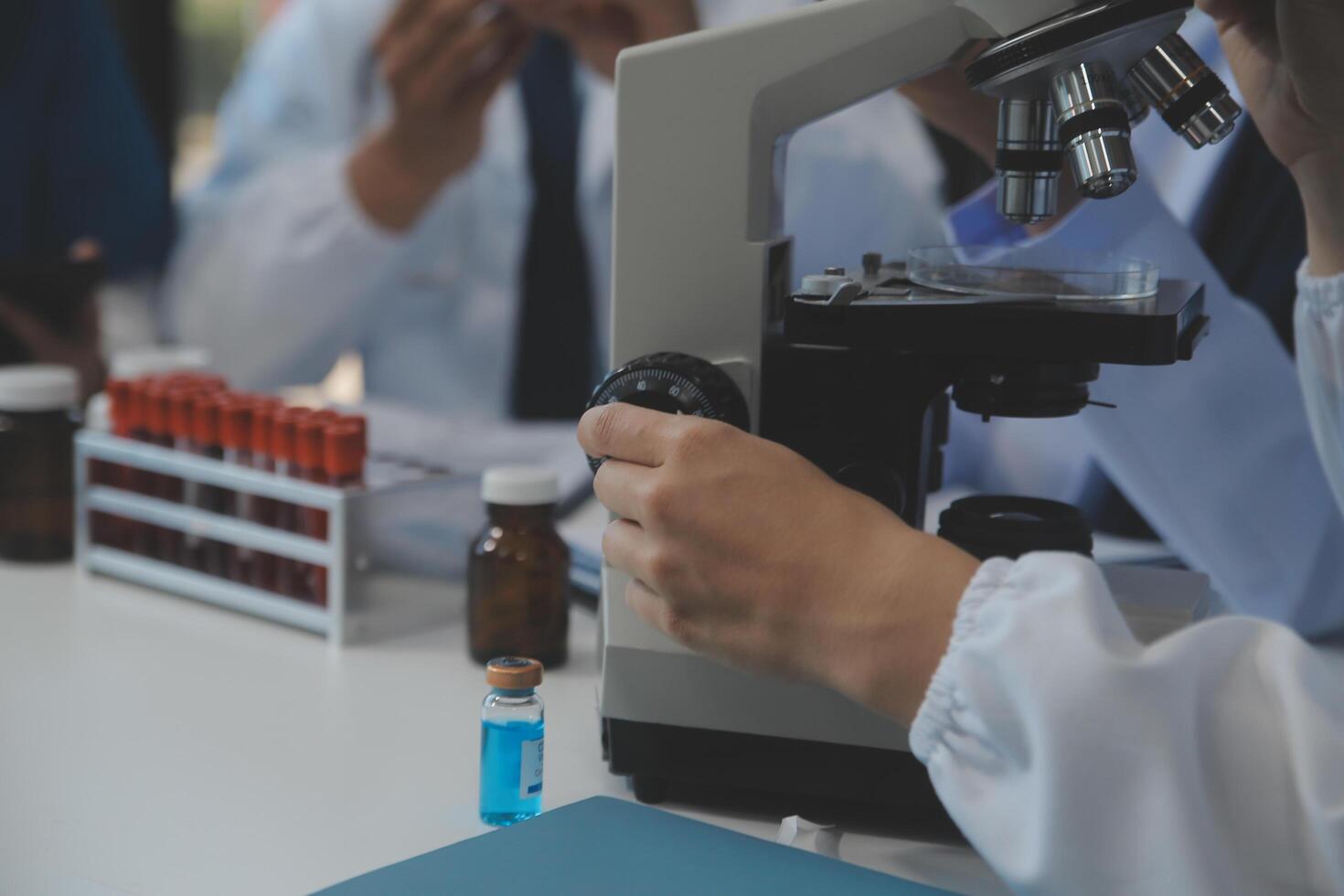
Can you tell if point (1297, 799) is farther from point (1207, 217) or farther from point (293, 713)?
point (1207, 217)

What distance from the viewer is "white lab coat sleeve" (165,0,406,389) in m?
1.89

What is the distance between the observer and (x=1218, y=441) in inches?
43.3

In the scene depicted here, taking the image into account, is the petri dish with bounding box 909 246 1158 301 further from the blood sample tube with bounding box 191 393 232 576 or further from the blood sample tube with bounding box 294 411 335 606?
the blood sample tube with bounding box 191 393 232 576

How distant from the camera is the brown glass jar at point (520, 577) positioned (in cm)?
93

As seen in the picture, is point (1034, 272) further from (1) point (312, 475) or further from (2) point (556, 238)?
(2) point (556, 238)

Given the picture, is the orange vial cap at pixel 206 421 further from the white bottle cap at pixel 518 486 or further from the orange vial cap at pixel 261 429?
the white bottle cap at pixel 518 486

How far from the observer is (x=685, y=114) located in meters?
0.71

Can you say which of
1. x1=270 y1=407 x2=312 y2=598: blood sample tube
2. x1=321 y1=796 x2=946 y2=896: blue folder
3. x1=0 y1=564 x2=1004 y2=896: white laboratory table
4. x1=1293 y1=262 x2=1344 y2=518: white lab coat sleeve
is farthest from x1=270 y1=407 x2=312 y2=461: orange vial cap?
x1=1293 y1=262 x2=1344 y2=518: white lab coat sleeve

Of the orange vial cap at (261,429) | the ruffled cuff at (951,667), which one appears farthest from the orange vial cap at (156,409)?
the ruffled cuff at (951,667)

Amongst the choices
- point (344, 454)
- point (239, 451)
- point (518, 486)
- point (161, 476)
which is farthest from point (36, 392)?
point (518, 486)

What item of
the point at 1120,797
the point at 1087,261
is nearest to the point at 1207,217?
the point at 1087,261

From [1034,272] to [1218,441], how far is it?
435 millimetres

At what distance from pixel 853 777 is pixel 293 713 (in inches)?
14.8

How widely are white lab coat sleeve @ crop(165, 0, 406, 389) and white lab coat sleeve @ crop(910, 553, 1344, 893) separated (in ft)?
4.98
